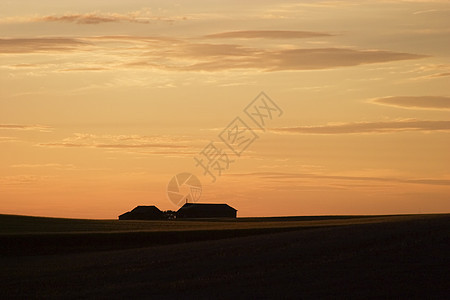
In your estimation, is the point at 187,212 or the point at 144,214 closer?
the point at 144,214

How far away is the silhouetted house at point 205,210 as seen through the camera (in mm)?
122294

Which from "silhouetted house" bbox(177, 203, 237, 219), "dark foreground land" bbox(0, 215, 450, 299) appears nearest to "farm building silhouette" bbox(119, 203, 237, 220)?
"silhouetted house" bbox(177, 203, 237, 219)

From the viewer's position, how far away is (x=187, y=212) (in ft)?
401

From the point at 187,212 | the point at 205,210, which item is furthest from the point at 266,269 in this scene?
the point at 205,210

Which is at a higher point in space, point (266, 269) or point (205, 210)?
point (205, 210)

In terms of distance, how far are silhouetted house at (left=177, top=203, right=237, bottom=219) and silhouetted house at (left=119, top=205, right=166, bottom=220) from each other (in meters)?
4.23

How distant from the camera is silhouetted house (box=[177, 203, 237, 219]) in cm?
12229

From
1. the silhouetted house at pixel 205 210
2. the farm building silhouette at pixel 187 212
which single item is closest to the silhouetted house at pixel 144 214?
the farm building silhouette at pixel 187 212

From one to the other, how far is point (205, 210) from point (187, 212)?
4.31 m

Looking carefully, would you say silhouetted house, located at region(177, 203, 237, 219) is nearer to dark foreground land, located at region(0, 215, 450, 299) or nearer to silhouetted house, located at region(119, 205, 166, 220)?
silhouetted house, located at region(119, 205, 166, 220)

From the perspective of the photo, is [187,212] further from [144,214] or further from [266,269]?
[266,269]

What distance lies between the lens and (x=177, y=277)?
31.5 metres

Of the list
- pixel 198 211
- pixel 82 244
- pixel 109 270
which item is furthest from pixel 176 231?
pixel 198 211

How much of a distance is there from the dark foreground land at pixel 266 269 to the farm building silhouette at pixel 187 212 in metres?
67.0
